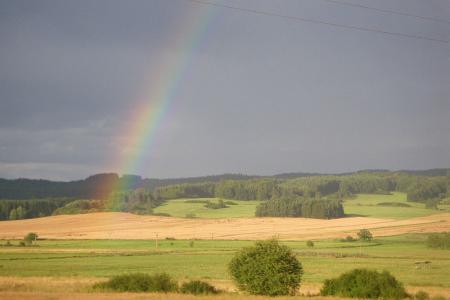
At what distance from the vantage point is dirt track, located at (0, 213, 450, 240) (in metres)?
118

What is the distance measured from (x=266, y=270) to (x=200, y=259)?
121 feet

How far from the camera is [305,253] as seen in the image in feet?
266

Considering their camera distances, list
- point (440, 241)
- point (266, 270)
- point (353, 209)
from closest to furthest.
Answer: point (266, 270) → point (440, 241) → point (353, 209)

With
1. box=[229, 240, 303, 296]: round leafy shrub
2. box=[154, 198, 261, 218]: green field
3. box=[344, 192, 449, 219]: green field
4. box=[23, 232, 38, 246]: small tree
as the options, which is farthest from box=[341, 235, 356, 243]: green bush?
box=[229, 240, 303, 296]: round leafy shrub

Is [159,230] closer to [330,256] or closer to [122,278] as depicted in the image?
[330,256]

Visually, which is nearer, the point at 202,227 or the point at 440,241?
the point at 440,241

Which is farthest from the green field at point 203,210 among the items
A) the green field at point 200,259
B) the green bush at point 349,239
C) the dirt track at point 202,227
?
the green field at point 200,259

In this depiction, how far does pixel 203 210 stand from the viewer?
165625mm

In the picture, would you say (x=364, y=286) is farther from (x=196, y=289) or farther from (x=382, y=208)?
(x=382, y=208)

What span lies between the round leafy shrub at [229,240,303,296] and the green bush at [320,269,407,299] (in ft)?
6.99

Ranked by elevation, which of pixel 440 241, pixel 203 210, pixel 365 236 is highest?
pixel 203 210

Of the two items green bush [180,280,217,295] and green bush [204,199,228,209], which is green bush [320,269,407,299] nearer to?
green bush [180,280,217,295]

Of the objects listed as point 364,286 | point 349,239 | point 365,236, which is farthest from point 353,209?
point 364,286

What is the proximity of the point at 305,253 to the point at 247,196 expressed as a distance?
11106 centimetres
